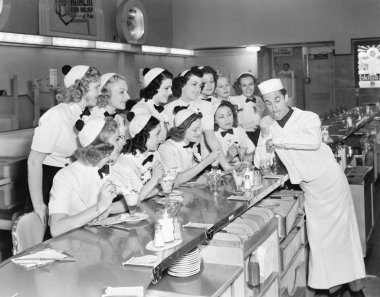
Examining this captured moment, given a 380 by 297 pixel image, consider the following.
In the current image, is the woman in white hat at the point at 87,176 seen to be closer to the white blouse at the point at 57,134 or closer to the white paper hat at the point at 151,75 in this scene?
the white blouse at the point at 57,134

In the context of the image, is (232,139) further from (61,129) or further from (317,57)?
(317,57)

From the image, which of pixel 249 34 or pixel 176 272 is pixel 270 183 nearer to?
pixel 176 272

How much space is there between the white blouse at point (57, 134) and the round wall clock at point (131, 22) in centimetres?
486

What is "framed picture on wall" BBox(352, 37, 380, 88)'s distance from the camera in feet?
34.0

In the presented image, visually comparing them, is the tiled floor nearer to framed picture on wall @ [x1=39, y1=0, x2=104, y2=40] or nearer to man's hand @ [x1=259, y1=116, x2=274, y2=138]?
man's hand @ [x1=259, y1=116, x2=274, y2=138]

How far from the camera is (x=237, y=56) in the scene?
11172 mm

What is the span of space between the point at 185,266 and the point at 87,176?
36.7 inches

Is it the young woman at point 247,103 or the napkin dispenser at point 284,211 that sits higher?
the young woman at point 247,103

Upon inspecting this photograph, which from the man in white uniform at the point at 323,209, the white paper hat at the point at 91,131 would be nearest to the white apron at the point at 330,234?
the man in white uniform at the point at 323,209

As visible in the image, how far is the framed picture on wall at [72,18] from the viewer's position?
278 inches

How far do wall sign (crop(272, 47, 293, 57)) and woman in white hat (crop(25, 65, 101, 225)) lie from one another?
23.7 ft

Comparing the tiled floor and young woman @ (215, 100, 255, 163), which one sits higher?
young woman @ (215, 100, 255, 163)

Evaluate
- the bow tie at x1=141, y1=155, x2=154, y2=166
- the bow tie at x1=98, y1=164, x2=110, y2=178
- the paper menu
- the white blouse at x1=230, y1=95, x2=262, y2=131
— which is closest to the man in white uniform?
the bow tie at x1=141, y1=155, x2=154, y2=166

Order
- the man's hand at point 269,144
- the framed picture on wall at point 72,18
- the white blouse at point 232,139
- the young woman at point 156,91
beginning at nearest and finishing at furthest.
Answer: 1. the man's hand at point 269,144
2. the young woman at point 156,91
3. the white blouse at point 232,139
4. the framed picture on wall at point 72,18
